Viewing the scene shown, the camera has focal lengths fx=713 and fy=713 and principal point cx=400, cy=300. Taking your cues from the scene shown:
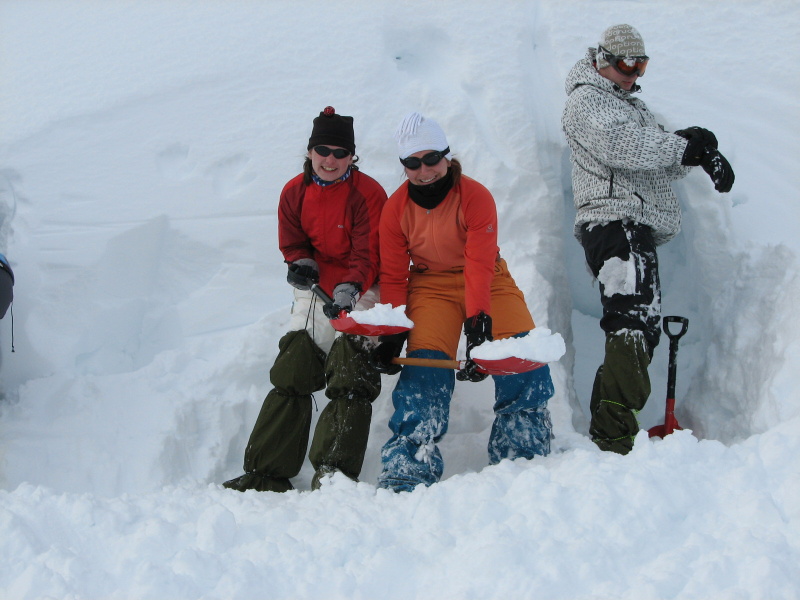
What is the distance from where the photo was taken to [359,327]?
273 centimetres

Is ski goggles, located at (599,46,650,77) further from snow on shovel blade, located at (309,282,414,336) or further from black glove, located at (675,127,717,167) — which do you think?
snow on shovel blade, located at (309,282,414,336)

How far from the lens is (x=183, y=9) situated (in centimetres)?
489

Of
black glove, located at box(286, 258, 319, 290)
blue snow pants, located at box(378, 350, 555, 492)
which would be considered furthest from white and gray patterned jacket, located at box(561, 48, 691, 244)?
black glove, located at box(286, 258, 319, 290)

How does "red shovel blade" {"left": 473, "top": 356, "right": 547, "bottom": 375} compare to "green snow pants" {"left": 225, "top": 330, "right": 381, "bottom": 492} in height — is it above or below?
above

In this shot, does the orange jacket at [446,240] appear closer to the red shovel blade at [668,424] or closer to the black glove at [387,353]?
the black glove at [387,353]

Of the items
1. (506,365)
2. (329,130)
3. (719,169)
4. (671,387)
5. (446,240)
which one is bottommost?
(671,387)

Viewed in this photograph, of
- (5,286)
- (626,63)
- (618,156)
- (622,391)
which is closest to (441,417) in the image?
(622,391)

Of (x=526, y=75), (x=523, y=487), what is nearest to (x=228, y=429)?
(x=523, y=487)

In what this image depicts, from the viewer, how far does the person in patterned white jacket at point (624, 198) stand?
9.39 feet

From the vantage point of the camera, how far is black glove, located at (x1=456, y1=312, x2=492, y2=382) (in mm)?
2582

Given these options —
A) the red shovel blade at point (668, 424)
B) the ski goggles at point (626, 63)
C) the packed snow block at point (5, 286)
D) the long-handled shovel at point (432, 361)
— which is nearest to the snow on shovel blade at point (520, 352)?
the long-handled shovel at point (432, 361)

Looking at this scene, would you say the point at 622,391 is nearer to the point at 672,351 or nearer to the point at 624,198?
the point at 672,351

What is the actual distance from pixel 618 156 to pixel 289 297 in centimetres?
178

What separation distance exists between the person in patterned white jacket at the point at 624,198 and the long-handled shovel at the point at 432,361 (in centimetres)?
46
